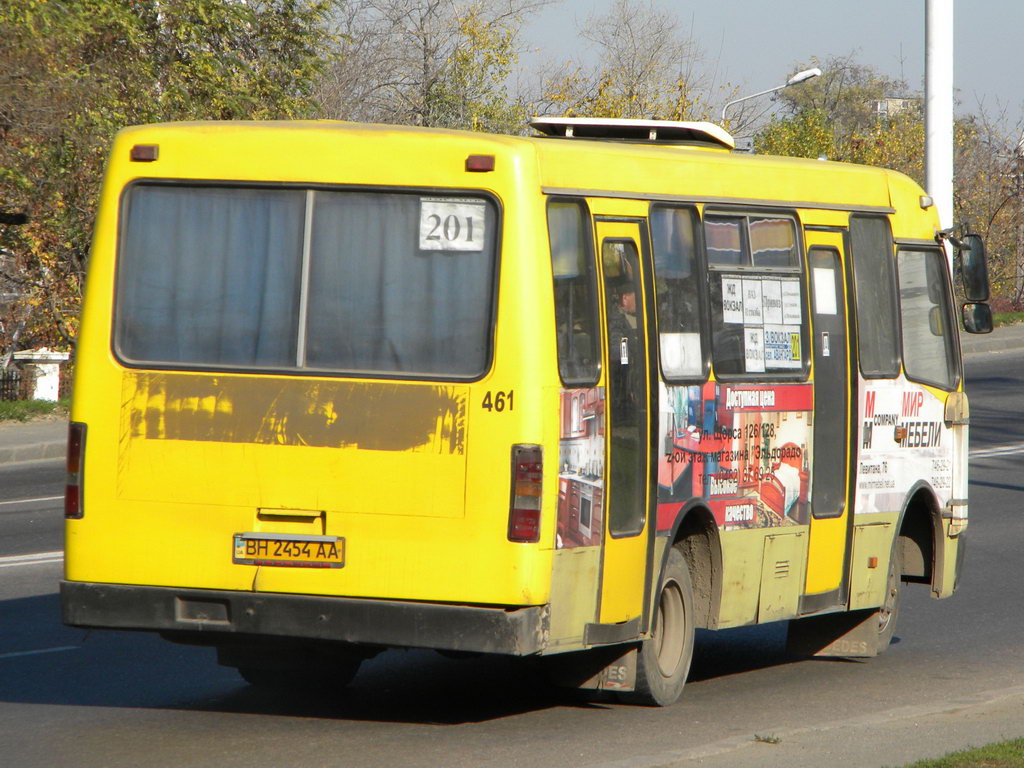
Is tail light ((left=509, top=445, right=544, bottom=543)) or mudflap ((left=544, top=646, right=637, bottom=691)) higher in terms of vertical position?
tail light ((left=509, top=445, right=544, bottom=543))

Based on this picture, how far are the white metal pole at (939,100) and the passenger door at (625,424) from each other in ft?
51.5

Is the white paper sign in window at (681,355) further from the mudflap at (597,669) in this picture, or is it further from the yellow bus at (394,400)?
the mudflap at (597,669)

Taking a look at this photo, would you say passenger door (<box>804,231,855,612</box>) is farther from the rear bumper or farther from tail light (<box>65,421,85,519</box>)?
tail light (<box>65,421,85,519</box>)

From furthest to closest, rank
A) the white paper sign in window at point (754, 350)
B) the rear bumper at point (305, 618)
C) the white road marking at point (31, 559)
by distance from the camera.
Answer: the white road marking at point (31, 559) < the white paper sign in window at point (754, 350) < the rear bumper at point (305, 618)

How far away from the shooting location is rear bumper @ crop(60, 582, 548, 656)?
671 cm

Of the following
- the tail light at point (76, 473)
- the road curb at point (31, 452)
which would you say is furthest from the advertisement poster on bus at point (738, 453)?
the road curb at point (31, 452)

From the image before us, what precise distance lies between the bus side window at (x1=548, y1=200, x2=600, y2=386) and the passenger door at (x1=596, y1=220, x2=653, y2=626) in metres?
0.10

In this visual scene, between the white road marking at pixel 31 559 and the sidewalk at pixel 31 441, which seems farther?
the sidewalk at pixel 31 441

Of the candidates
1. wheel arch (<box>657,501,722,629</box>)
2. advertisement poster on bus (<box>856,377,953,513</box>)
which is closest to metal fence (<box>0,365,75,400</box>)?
advertisement poster on bus (<box>856,377,953,513</box>)

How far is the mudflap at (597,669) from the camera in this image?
7.71m

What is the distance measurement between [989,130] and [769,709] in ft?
125

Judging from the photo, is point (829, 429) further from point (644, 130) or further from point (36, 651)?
point (36, 651)

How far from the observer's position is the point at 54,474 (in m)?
18.9

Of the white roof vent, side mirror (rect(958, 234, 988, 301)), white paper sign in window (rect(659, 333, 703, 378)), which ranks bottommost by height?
white paper sign in window (rect(659, 333, 703, 378))
